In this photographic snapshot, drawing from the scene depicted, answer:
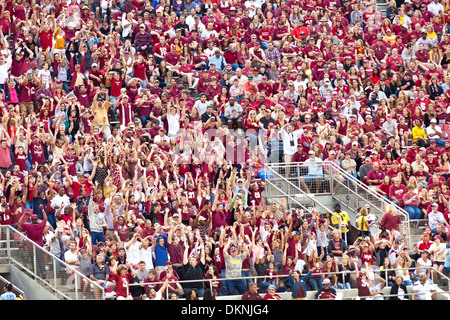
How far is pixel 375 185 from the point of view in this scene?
22.6 meters

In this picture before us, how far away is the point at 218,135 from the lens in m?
22.8

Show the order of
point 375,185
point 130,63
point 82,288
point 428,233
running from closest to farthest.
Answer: point 82,288
point 428,233
point 375,185
point 130,63

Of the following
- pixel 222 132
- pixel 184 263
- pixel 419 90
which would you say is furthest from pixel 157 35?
pixel 184 263

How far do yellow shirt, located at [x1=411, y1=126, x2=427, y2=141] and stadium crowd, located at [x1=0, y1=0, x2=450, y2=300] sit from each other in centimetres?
2

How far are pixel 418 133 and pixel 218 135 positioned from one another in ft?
16.6

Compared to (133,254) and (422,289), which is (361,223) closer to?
(422,289)

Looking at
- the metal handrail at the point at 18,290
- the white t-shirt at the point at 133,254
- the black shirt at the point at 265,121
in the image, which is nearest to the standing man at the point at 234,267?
the white t-shirt at the point at 133,254

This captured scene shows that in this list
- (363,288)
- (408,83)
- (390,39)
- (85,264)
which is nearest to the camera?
(85,264)

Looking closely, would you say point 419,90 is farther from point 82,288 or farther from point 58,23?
point 82,288

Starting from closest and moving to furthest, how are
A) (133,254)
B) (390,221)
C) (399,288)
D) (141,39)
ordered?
1. (133,254)
2. (399,288)
3. (390,221)
4. (141,39)

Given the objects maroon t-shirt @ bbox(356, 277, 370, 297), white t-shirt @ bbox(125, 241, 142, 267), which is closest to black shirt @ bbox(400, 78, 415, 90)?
maroon t-shirt @ bbox(356, 277, 370, 297)

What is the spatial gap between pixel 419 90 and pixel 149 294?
11.0m

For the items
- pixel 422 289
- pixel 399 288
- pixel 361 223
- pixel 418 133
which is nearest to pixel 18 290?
pixel 399 288

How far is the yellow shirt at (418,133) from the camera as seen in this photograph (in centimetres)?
2443
